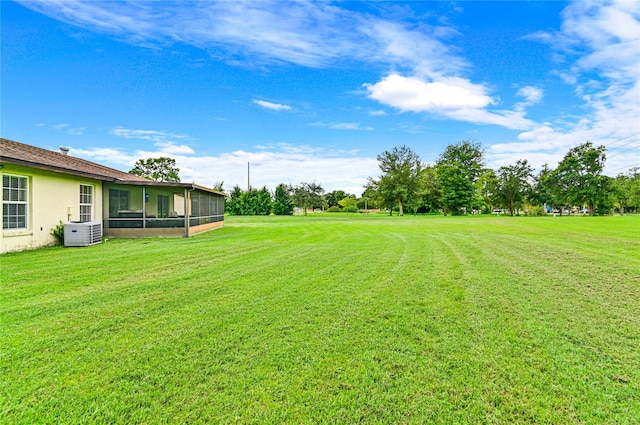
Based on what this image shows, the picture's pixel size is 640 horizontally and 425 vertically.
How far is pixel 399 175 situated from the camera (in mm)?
41781

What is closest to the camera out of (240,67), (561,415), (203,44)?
(561,415)

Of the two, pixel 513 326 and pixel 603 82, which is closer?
pixel 513 326

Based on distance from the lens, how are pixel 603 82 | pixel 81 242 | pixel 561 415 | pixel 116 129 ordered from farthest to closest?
pixel 116 129, pixel 603 82, pixel 81 242, pixel 561 415

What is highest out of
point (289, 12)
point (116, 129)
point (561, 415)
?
point (289, 12)

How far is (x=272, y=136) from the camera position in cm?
3009

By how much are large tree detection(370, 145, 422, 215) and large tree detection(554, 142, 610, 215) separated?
20501mm

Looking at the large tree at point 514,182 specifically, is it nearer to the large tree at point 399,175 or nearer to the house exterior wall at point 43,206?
the large tree at point 399,175

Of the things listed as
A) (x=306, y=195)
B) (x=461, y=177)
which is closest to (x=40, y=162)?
(x=306, y=195)

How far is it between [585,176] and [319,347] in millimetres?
52829

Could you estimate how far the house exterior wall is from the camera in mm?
8484

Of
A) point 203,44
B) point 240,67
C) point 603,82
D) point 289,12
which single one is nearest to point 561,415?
point 289,12

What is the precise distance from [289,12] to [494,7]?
827cm

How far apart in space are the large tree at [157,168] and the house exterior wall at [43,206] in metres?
34.8

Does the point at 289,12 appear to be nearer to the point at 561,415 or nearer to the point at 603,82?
the point at 561,415
